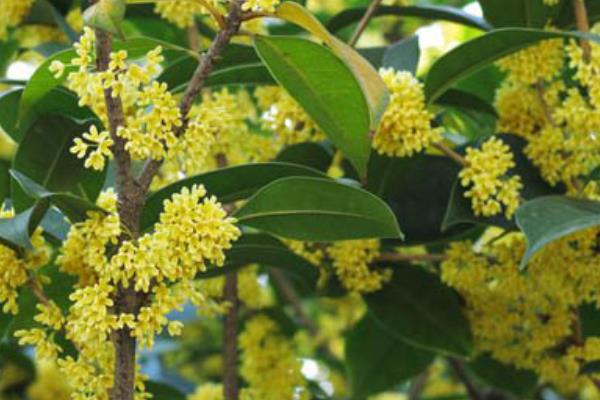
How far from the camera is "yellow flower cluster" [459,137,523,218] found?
1.55 meters

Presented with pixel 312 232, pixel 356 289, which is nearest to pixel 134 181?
pixel 312 232

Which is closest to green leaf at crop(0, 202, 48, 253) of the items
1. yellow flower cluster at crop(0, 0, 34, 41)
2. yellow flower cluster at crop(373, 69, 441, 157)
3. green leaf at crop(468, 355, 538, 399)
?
yellow flower cluster at crop(373, 69, 441, 157)

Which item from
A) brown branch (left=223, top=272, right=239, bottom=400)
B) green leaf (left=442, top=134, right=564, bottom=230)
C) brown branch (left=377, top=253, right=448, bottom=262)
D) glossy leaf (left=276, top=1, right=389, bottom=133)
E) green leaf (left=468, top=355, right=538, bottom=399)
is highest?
glossy leaf (left=276, top=1, right=389, bottom=133)

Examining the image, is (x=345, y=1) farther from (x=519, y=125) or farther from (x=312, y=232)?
(x=312, y=232)

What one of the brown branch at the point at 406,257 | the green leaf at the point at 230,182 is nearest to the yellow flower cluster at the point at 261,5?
the green leaf at the point at 230,182

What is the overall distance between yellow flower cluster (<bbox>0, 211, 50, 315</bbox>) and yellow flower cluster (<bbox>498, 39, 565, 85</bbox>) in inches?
28.5

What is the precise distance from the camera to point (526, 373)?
6.89 feet

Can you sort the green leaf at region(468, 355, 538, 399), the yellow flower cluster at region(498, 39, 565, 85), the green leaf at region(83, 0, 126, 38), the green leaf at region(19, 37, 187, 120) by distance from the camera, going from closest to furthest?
the green leaf at region(83, 0, 126, 38) < the green leaf at region(19, 37, 187, 120) < the yellow flower cluster at region(498, 39, 565, 85) < the green leaf at region(468, 355, 538, 399)

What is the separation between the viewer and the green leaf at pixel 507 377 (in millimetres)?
2100

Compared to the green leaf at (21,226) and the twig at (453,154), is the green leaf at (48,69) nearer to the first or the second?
the green leaf at (21,226)

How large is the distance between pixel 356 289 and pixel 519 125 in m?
0.37

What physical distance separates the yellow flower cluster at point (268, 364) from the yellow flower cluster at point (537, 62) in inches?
25.5

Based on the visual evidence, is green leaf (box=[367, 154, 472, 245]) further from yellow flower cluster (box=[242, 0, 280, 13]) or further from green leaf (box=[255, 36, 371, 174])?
yellow flower cluster (box=[242, 0, 280, 13])

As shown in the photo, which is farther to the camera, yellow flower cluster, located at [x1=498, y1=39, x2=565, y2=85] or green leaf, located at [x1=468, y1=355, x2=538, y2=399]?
green leaf, located at [x1=468, y1=355, x2=538, y2=399]
